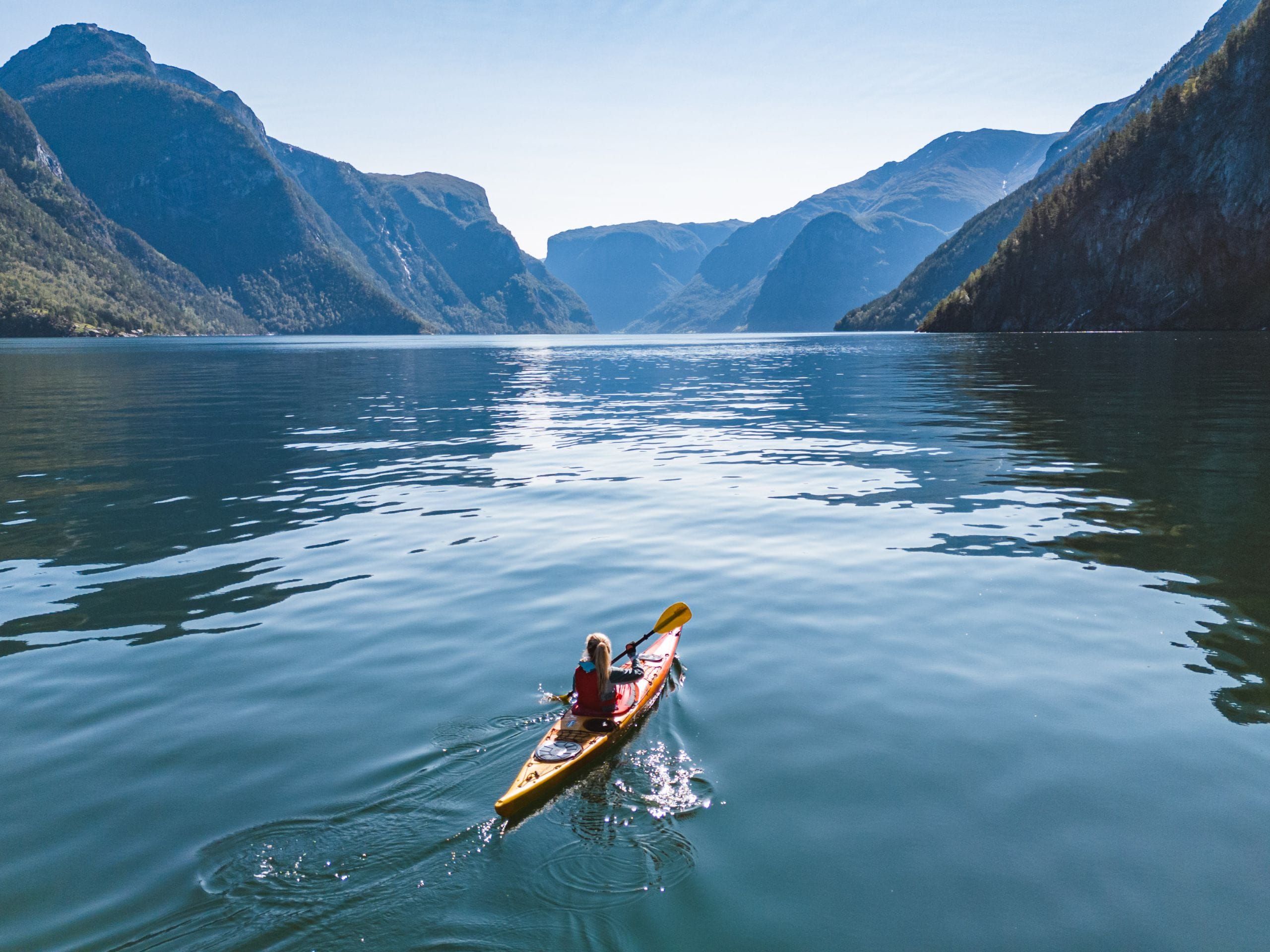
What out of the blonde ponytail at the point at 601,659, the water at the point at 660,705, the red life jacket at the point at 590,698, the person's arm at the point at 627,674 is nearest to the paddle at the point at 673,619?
the water at the point at 660,705

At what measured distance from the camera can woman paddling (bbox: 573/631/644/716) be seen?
9797mm

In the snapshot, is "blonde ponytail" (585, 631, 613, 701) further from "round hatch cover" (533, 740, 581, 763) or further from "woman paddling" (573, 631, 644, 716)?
"round hatch cover" (533, 740, 581, 763)

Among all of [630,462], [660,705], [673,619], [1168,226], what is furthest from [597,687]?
[1168,226]

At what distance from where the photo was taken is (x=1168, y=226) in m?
143

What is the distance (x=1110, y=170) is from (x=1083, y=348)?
91.5 m

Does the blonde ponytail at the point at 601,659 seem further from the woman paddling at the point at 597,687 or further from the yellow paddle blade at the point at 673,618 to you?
the yellow paddle blade at the point at 673,618

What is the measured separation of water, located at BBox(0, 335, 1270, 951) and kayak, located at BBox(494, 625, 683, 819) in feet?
0.80

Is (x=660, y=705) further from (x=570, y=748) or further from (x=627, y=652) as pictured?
(x=570, y=748)

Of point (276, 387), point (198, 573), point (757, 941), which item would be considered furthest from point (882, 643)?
point (276, 387)

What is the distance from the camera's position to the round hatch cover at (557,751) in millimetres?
8836

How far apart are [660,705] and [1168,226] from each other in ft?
558

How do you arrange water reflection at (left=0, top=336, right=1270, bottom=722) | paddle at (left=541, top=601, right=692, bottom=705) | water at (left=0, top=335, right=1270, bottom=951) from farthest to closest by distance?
1. water reflection at (left=0, top=336, right=1270, bottom=722)
2. paddle at (left=541, top=601, right=692, bottom=705)
3. water at (left=0, top=335, right=1270, bottom=951)

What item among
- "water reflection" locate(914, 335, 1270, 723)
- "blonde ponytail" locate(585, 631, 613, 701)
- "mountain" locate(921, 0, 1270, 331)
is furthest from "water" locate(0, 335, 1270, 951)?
"mountain" locate(921, 0, 1270, 331)

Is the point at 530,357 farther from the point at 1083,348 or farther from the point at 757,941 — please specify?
the point at 757,941
